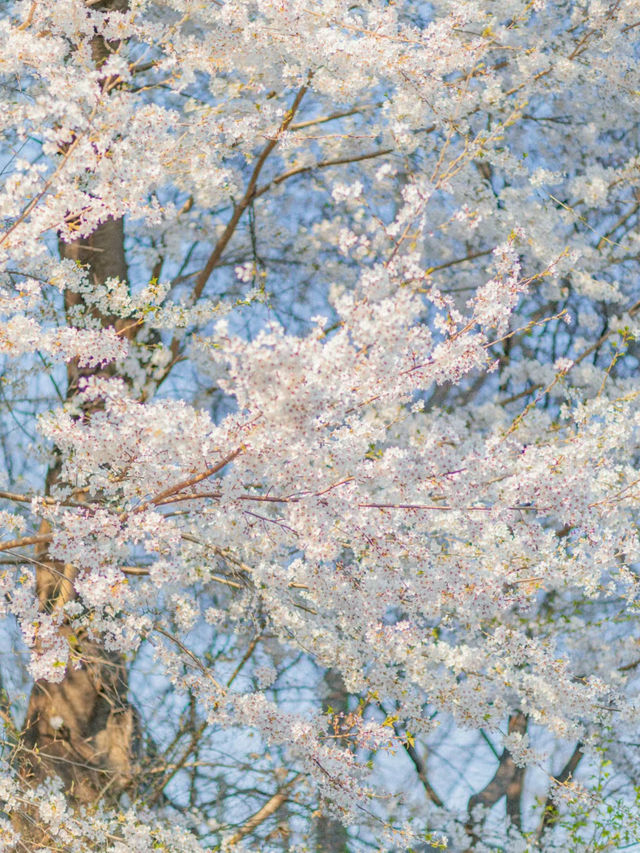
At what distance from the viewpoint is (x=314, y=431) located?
2420 mm

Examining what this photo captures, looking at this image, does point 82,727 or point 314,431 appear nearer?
point 314,431

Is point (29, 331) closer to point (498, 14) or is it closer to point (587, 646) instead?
point (498, 14)

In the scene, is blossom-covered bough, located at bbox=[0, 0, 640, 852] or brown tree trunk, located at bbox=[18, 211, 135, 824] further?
brown tree trunk, located at bbox=[18, 211, 135, 824]

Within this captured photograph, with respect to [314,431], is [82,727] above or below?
below

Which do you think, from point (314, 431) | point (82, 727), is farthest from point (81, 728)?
point (314, 431)

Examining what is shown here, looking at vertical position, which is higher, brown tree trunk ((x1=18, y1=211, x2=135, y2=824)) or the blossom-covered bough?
the blossom-covered bough

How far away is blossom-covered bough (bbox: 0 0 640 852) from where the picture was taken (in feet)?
8.77

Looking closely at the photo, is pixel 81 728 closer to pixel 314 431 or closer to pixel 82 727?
pixel 82 727

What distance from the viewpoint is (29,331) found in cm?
283

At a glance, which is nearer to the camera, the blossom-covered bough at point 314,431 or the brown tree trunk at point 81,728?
the blossom-covered bough at point 314,431

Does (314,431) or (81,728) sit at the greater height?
(314,431)

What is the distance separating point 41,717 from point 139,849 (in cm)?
181

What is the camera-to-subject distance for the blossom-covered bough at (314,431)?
8.77 ft

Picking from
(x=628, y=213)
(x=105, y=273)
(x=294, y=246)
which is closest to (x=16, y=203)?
(x=105, y=273)
